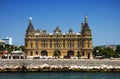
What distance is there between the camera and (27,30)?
98000 millimetres

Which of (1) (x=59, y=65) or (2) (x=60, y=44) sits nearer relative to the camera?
(1) (x=59, y=65)

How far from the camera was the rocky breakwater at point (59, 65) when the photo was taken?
63281mm

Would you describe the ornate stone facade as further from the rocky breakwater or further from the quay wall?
the rocky breakwater

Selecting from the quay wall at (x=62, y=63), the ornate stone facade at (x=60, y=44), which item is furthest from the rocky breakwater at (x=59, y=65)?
the ornate stone facade at (x=60, y=44)

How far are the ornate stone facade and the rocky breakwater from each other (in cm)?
2807

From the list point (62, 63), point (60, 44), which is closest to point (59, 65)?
point (62, 63)

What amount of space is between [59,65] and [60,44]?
30.5 m

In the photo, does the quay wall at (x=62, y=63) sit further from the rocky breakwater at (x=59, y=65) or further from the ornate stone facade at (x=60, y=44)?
the ornate stone facade at (x=60, y=44)

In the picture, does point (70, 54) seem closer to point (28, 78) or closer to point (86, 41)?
point (86, 41)

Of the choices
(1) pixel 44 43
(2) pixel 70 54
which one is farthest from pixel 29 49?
(2) pixel 70 54

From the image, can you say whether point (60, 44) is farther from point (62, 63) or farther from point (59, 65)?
point (59, 65)

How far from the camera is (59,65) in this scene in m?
64.8

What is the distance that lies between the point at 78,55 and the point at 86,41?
5861mm

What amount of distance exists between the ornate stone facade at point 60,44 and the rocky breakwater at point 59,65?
28073 millimetres
